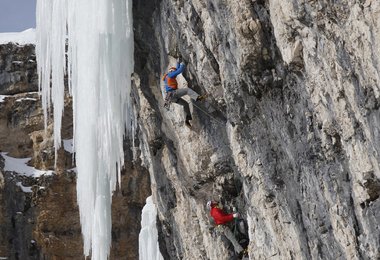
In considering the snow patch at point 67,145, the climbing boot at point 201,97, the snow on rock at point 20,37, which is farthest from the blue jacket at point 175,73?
the snow on rock at point 20,37

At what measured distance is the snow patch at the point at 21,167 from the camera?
2462 cm

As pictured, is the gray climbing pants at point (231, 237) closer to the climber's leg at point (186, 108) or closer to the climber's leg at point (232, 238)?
the climber's leg at point (232, 238)

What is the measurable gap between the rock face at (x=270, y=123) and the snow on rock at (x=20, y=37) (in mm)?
13760

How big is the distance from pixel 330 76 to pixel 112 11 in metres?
6.04

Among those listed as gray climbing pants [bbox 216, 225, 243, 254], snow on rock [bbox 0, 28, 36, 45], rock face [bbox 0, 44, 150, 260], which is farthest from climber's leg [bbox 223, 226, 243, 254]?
snow on rock [bbox 0, 28, 36, 45]

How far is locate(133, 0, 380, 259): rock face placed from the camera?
6.81 m

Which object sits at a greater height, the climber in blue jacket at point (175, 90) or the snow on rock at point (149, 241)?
the climber in blue jacket at point (175, 90)

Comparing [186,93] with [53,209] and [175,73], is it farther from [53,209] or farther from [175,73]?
[53,209]

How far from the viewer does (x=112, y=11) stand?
483 inches

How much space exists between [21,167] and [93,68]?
1346 cm

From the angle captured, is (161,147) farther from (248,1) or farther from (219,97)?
(248,1)

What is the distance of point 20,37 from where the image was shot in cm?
2634

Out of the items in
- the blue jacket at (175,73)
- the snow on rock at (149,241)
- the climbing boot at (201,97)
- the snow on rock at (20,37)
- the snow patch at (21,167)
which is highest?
the snow on rock at (20,37)

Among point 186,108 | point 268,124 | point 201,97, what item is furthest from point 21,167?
point 268,124
